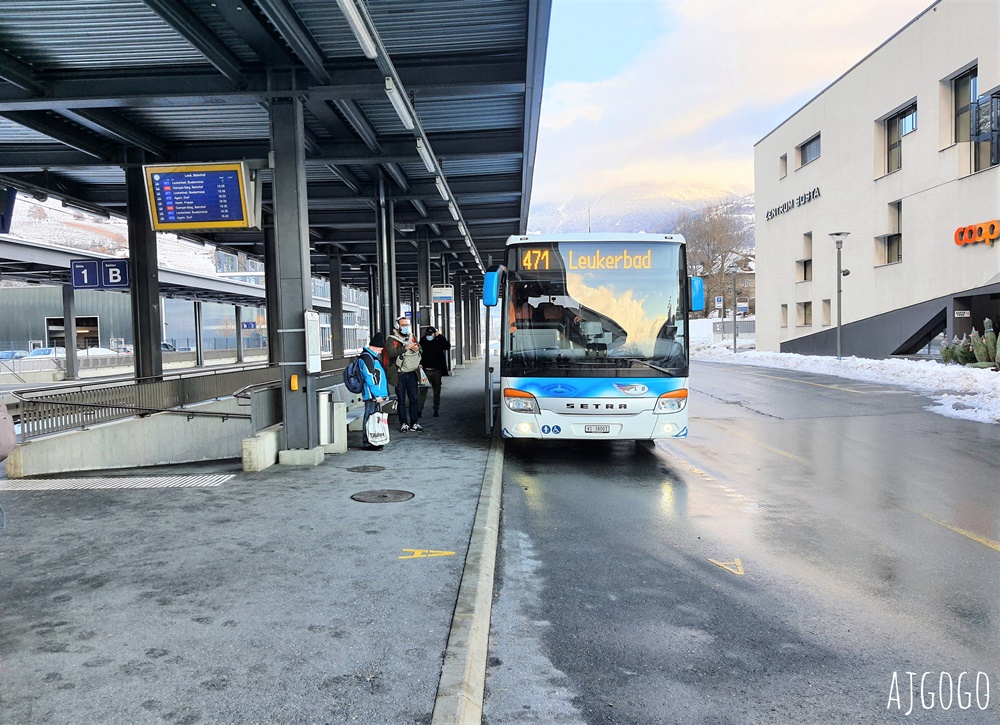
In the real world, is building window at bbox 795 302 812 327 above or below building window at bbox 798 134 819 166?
below

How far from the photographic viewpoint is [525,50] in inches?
390

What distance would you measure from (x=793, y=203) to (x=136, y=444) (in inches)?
1492

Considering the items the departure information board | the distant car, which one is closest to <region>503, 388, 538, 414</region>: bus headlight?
the departure information board

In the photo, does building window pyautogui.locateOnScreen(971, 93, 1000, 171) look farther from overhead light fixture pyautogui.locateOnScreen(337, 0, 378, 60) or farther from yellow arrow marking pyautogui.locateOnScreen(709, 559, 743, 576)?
yellow arrow marking pyautogui.locateOnScreen(709, 559, 743, 576)

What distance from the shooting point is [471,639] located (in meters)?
3.80

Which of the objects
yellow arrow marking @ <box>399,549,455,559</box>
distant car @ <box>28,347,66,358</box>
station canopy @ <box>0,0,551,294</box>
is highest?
station canopy @ <box>0,0,551,294</box>

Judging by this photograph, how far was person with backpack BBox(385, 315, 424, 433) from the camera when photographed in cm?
1254

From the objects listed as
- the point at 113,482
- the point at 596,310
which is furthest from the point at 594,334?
the point at 113,482

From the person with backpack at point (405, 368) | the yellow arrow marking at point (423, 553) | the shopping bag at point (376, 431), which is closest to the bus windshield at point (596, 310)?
the shopping bag at point (376, 431)

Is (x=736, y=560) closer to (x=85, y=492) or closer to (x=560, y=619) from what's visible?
(x=560, y=619)

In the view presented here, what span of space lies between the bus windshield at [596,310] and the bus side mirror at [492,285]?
0.17 m

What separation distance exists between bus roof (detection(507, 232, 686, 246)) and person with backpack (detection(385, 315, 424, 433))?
351cm

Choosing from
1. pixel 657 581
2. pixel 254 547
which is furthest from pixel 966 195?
pixel 254 547

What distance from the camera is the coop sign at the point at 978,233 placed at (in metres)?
24.0
